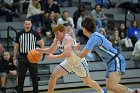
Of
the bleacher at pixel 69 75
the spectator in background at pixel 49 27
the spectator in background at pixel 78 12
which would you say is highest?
the spectator in background at pixel 78 12

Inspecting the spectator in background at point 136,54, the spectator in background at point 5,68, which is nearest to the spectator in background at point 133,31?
the spectator in background at point 136,54

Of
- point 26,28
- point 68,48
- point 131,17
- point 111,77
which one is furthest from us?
point 131,17

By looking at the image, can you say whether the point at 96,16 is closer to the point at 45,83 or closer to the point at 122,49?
the point at 122,49

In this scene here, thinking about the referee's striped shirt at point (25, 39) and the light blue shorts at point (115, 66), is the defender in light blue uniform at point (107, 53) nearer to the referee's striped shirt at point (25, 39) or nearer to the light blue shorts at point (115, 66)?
the light blue shorts at point (115, 66)

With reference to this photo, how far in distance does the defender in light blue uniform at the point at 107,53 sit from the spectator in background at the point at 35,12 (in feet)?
20.3

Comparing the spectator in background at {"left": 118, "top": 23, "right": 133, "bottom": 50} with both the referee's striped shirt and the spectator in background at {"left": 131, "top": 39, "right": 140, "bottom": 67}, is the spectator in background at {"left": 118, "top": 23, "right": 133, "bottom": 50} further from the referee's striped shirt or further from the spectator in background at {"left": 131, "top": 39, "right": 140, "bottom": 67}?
the referee's striped shirt

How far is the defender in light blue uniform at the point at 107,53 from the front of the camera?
6.84m

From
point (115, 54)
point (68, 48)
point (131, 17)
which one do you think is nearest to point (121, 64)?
point (115, 54)

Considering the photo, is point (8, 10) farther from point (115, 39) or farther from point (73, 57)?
point (73, 57)

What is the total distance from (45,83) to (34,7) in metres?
2.87

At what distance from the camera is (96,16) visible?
45.7 feet

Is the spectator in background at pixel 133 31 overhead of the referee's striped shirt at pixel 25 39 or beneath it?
beneath

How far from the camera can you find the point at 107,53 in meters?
7.00

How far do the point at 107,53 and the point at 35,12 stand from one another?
640 cm
